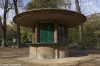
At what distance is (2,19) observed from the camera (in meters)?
25.9

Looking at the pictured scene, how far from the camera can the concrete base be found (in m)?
10.9

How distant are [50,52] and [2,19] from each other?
17968 mm

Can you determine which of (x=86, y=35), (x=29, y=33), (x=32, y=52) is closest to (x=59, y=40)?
(x=32, y=52)

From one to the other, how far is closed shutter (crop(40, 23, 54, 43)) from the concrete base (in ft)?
1.96

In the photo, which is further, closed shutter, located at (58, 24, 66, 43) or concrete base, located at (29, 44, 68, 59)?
closed shutter, located at (58, 24, 66, 43)

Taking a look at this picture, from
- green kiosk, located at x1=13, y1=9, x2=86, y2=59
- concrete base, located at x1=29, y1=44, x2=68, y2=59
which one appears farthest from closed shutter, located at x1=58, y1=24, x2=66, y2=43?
concrete base, located at x1=29, y1=44, x2=68, y2=59

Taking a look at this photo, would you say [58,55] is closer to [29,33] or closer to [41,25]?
[41,25]

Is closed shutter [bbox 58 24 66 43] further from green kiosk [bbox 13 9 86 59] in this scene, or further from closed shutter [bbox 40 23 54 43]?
closed shutter [bbox 40 23 54 43]

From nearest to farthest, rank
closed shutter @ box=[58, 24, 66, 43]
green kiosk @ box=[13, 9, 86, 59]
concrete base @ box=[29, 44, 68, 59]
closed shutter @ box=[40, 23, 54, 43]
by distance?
green kiosk @ box=[13, 9, 86, 59] → concrete base @ box=[29, 44, 68, 59] → closed shutter @ box=[40, 23, 54, 43] → closed shutter @ box=[58, 24, 66, 43]

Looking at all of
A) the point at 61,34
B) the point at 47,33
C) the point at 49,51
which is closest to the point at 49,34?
the point at 47,33

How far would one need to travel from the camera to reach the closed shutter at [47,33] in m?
11.4

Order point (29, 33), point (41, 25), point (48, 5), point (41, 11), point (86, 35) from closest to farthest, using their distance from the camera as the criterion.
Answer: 1. point (41, 11)
2. point (41, 25)
3. point (48, 5)
4. point (86, 35)
5. point (29, 33)

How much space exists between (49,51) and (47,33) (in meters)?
1.54

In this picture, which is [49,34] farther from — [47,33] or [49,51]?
[49,51]
